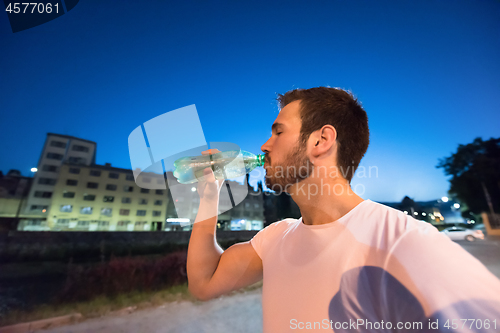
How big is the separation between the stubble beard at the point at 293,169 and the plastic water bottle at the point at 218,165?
397 mm

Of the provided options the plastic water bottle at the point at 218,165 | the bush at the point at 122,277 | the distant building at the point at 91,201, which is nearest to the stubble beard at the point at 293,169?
the plastic water bottle at the point at 218,165

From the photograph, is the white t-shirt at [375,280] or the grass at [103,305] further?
the grass at [103,305]

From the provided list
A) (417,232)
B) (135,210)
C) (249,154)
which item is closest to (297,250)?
(417,232)

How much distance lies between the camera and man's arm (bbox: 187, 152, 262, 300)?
69 centimetres

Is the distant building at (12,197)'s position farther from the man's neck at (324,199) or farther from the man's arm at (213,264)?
the man's neck at (324,199)

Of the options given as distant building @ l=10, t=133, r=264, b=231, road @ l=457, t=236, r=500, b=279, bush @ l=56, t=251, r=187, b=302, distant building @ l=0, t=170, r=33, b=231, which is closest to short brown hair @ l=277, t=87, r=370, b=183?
distant building @ l=10, t=133, r=264, b=231

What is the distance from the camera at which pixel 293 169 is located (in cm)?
60

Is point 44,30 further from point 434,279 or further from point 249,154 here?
point 434,279

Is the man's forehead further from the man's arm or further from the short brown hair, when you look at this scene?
the man's arm

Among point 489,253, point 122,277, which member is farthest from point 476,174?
point 122,277

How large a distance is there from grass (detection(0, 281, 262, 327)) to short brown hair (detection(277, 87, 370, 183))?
2466 mm

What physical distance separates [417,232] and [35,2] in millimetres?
3056

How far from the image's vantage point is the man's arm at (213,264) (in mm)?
693

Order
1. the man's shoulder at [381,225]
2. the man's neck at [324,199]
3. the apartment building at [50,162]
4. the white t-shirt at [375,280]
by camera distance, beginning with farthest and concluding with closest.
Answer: the apartment building at [50,162] < the man's neck at [324,199] < the man's shoulder at [381,225] < the white t-shirt at [375,280]
